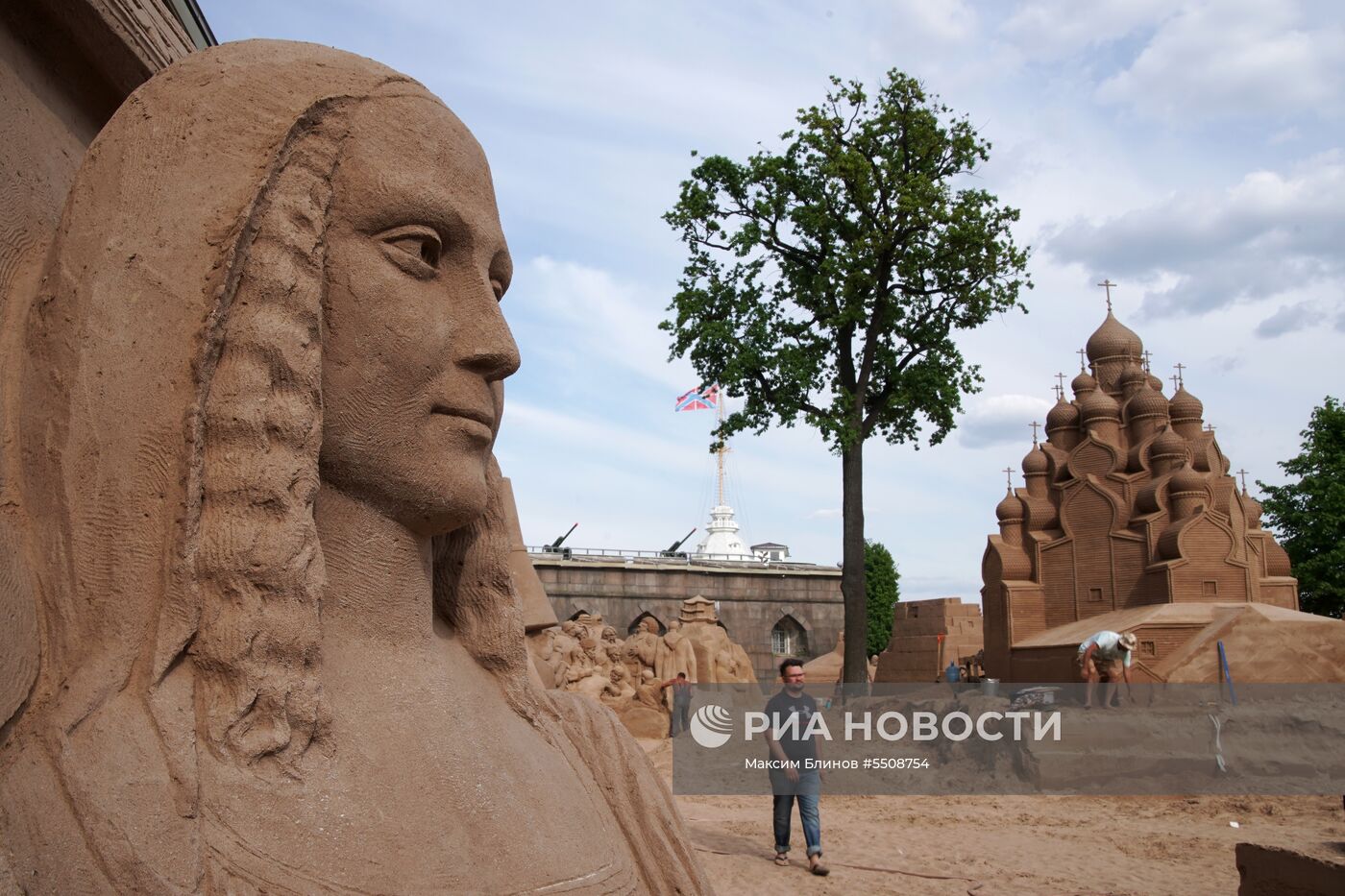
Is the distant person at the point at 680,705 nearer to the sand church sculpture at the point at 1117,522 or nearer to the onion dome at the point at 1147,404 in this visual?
the sand church sculpture at the point at 1117,522

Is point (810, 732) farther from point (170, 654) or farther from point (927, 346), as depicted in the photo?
point (927, 346)

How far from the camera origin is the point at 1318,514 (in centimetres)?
3014

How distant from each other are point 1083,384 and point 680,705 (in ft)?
50.8

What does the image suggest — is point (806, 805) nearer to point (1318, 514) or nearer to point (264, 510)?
point (264, 510)

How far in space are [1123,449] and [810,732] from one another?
68.4 feet

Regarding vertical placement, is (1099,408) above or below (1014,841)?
above

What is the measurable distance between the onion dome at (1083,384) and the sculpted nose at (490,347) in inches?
1090

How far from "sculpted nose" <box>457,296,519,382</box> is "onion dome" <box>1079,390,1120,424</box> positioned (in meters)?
27.1

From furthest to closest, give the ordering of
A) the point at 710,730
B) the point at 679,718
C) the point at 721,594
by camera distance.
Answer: the point at 721,594 < the point at 679,718 < the point at 710,730

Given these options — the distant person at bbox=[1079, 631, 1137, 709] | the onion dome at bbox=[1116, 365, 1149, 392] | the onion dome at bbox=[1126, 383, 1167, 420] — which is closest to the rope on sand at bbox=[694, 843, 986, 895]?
the distant person at bbox=[1079, 631, 1137, 709]

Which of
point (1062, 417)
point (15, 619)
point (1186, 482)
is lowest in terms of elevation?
point (15, 619)

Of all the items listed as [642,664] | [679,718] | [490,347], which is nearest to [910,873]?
[490,347]

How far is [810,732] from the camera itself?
8.55 metres

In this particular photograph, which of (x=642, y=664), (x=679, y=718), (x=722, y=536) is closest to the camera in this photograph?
(x=679, y=718)
